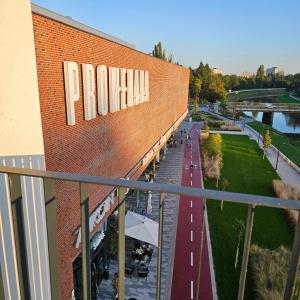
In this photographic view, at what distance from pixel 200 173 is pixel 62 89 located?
716 inches

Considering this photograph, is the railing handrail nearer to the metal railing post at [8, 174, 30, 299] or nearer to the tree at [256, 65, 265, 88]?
the metal railing post at [8, 174, 30, 299]

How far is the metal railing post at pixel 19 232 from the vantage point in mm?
2027

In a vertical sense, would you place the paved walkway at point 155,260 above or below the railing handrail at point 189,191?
below

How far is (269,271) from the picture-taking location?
33.5ft

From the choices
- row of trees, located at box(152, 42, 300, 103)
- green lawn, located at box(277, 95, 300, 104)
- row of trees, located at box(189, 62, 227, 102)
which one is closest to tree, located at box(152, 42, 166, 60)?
row of trees, located at box(152, 42, 300, 103)

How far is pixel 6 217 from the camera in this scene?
2443 millimetres

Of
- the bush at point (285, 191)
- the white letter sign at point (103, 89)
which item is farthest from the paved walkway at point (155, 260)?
the bush at point (285, 191)

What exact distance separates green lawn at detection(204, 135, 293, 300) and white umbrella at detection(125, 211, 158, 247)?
2.96 m

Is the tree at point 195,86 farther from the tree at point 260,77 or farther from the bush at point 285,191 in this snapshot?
the bush at point 285,191

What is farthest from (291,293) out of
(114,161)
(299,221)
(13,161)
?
(114,161)

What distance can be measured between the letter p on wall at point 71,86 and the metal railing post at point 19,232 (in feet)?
18.5

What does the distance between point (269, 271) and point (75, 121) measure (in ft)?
27.2

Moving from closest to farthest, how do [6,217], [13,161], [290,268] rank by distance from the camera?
[290,268]
[6,217]
[13,161]

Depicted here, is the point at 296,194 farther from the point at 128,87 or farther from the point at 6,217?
the point at 6,217
